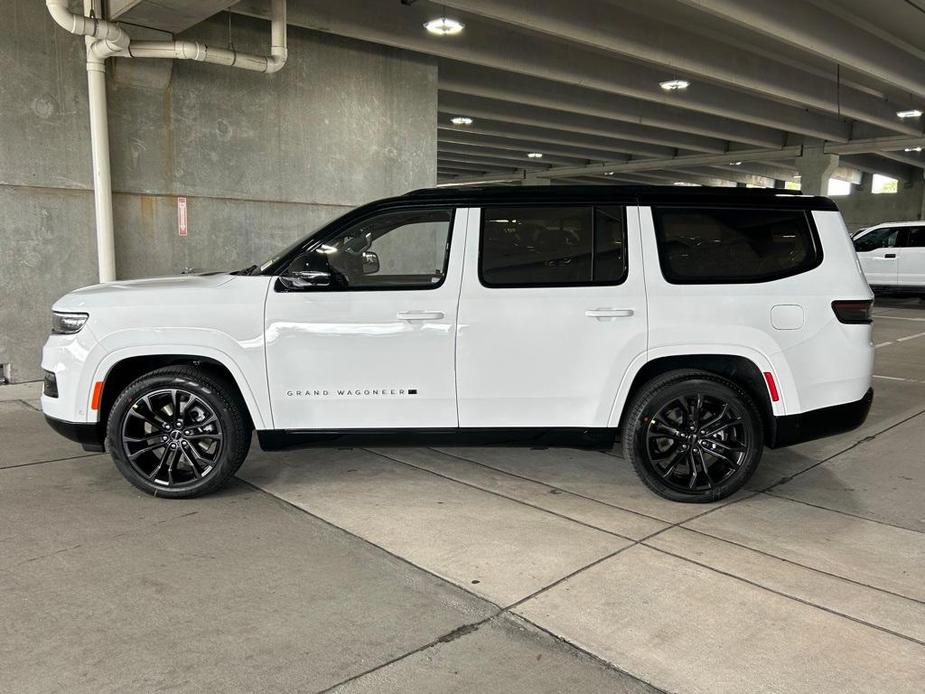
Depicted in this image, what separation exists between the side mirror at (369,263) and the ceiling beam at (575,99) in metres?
9.60

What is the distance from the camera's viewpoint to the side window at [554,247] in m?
4.36

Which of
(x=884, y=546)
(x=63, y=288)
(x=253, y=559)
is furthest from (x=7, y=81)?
(x=884, y=546)

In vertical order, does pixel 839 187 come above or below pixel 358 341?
above

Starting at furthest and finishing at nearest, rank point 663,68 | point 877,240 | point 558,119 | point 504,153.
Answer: point 504,153 < point 558,119 < point 877,240 < point 663,68

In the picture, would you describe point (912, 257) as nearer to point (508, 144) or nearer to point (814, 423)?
point (508, 144)

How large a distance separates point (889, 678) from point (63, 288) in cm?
833

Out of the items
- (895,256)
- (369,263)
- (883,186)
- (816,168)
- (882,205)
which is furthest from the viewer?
(883,186)

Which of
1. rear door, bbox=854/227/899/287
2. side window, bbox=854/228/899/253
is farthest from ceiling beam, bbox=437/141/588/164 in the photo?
rear door, bbox=854/227/899/287

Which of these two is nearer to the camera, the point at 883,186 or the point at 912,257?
the point at 912,257

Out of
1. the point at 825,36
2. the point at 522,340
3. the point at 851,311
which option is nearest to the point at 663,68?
the point at 825,36

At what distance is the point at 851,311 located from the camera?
430 cm

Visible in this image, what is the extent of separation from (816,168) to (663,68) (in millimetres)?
11514

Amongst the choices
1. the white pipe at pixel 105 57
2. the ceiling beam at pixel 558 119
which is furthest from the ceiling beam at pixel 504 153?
the white pipe at pixel 105 57

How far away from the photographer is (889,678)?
2693mm
